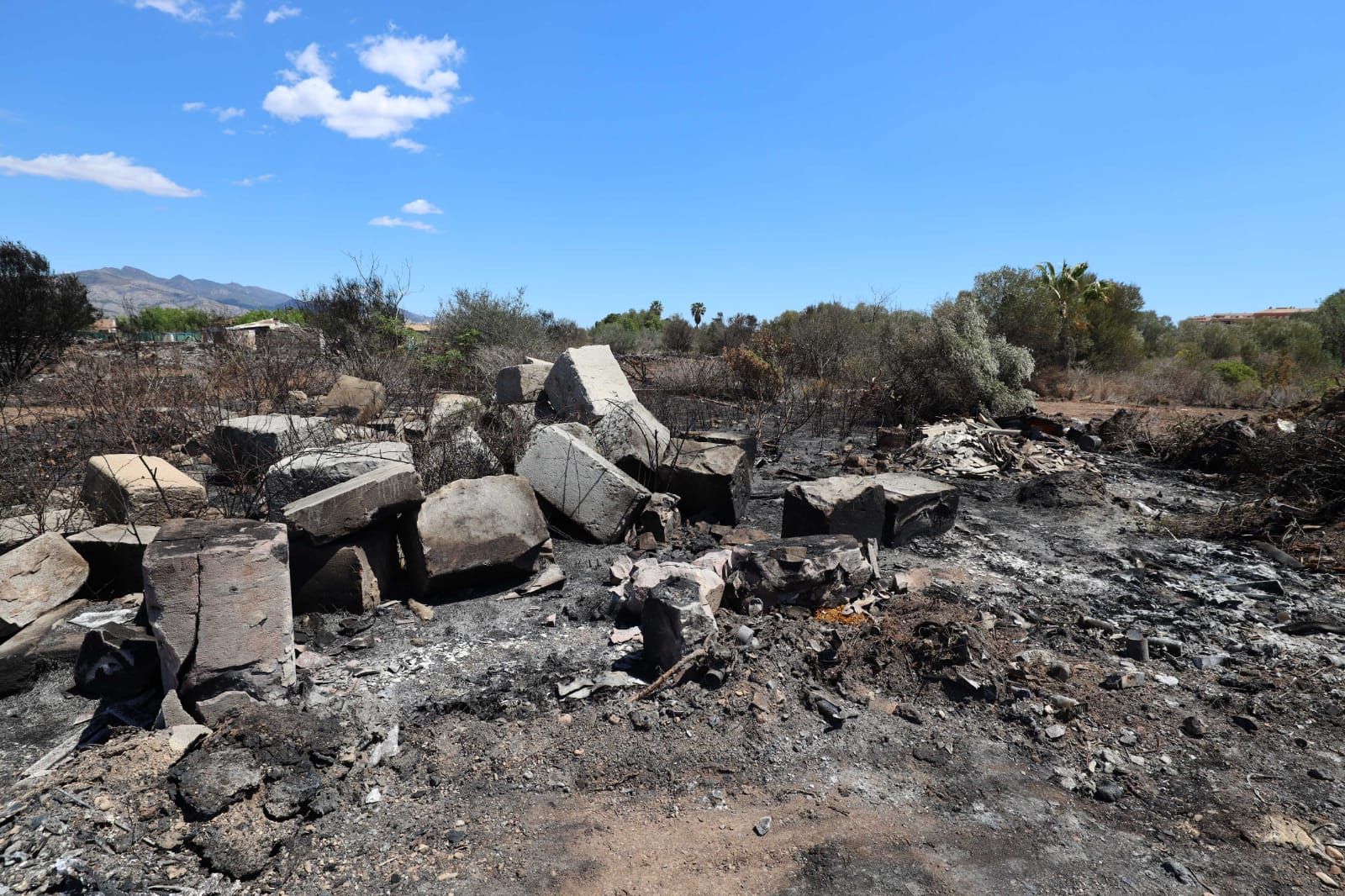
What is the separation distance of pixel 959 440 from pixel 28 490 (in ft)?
34.2

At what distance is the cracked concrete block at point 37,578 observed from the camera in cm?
399

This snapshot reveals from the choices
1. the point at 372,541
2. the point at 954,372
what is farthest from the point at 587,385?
the point at 954,372

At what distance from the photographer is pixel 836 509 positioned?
5762 millimetres

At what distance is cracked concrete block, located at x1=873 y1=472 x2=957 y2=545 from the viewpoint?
6164 millimetres

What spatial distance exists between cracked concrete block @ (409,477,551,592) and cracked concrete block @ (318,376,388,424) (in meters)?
4.40

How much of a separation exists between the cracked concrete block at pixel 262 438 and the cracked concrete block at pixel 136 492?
0.83 meters

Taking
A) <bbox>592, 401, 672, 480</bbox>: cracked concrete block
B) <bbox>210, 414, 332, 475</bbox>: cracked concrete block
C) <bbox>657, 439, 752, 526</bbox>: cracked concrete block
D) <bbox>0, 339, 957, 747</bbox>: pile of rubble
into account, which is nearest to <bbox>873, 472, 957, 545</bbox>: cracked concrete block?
<bbox>0, 339, 957, 747</bbox>: pile of rubble

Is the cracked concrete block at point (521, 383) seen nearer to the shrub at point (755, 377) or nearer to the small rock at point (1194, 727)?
the shrub at point (755, 377)

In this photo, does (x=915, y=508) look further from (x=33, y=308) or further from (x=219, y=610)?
(x=33, y=308)

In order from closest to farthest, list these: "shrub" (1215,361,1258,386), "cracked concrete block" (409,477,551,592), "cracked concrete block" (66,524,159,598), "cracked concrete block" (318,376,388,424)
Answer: "cracked concrete block" (66,524,159,598), "cracked concrete block" (409,477,551,592), "cracked concrete block" (318,376,388,424), "shrub" (1215,361,1258,386)

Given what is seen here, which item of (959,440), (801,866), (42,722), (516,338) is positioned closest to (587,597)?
(801,866)

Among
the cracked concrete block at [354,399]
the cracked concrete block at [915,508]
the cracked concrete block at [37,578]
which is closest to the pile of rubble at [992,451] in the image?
the cracked concrete block at [915,508]

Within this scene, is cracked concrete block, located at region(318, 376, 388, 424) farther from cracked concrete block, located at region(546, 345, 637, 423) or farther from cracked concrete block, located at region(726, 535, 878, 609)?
cracked concrete block, located at region(726, 535, 878, 609)

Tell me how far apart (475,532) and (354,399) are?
211 inches
